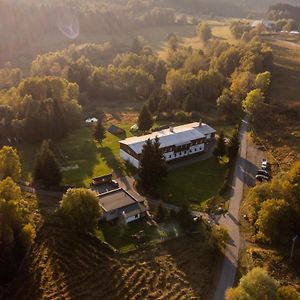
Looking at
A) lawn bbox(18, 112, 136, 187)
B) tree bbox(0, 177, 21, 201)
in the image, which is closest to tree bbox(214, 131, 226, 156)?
lawn bbox(18, 112, 136, 187)

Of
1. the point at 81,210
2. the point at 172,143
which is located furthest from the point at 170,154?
the point at 81,210

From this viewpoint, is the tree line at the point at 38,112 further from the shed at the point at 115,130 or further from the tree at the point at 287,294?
the tree at the point at 287,294

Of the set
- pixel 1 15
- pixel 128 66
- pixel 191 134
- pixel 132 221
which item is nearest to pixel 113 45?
pixel 128 66

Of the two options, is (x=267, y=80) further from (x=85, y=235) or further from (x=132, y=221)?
(x=85, y=235)

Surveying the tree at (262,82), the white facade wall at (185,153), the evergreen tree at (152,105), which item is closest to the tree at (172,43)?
the evergreen tree at (152,105)

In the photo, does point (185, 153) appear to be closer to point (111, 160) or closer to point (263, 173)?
point (111, 160)

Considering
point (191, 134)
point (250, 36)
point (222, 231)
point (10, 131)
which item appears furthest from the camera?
point (250, 36)

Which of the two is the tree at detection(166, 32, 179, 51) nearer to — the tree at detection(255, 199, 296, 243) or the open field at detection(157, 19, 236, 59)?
the open field at detection(157, 19, 236, 59)
